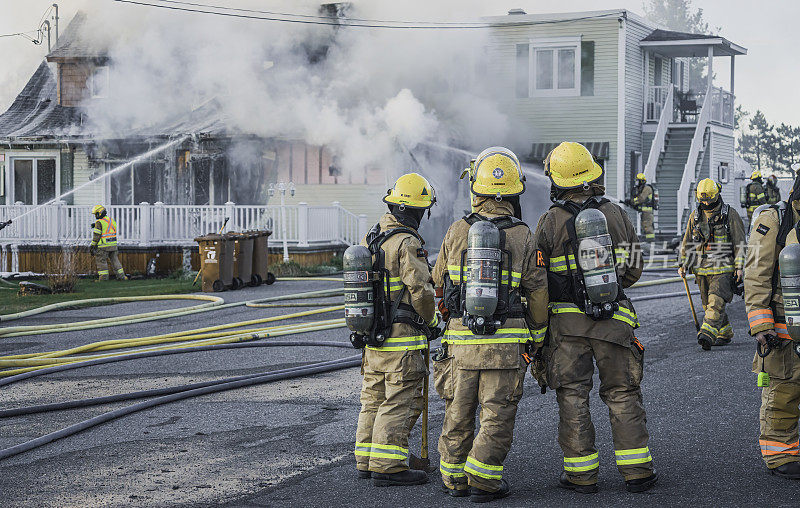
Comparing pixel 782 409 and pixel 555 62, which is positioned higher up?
pixel 555 62

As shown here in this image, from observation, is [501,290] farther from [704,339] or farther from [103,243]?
[103,243]

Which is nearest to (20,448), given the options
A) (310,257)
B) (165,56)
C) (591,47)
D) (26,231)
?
(310,257)

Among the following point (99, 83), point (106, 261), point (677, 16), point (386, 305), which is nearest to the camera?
point (386, 305)

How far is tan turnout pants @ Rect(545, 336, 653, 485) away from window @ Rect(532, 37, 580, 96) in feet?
70.6

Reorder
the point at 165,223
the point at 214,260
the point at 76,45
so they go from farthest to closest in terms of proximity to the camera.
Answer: the point at 76,45 < the point at 165,223 < the point at 214,260

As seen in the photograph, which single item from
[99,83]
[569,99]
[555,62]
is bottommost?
[569,99]

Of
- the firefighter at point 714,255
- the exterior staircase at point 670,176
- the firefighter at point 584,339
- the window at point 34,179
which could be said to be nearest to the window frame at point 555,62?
the exterior staircase at point 670,176

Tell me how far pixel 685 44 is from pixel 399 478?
23.2 m

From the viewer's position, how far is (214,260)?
16.2 metres

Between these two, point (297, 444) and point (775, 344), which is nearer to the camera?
point (775, 344)

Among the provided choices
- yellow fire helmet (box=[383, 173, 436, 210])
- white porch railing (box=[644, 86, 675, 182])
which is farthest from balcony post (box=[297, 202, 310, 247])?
yellow fire helmet (box=[383, 173, 436, 210])

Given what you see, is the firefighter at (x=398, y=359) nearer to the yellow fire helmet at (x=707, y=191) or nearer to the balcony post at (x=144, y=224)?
the yellow fire helmet at (x=707, y=191)

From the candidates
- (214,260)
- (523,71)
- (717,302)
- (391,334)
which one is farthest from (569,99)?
(391,334)

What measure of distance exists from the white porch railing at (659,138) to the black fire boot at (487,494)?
20434 millimetres
